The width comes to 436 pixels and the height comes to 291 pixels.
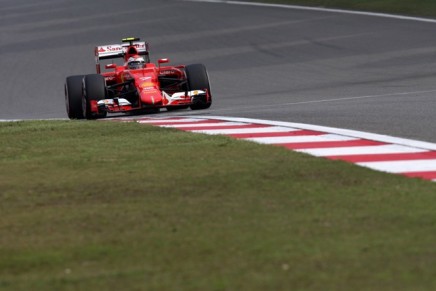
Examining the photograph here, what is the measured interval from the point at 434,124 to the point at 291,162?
3.45m

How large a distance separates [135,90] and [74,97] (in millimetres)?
864

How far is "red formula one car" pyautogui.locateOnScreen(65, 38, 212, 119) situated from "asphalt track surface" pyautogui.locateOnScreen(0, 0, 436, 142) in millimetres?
539

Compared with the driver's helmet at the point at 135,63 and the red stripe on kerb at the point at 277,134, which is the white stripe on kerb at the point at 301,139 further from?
the driver's helmet at the point at 135,63

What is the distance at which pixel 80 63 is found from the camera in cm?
2870

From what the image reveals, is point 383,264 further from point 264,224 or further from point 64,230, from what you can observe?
point 64,230

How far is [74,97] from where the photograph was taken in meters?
17.3

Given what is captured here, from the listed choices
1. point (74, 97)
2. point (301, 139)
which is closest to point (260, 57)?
point (74, 97)

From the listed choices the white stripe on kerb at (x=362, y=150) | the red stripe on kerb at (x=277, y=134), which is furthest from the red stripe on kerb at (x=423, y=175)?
the red stripe on kerb at (x=277, y=134)

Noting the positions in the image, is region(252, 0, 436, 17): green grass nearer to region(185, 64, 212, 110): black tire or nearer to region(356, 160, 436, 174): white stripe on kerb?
region(185, 64, 212, 110): black tire

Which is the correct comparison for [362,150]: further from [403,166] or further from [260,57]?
[260,57]

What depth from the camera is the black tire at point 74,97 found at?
56.9 feet

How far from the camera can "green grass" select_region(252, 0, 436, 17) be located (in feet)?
111

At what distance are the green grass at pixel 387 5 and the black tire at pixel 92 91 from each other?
58.2ft

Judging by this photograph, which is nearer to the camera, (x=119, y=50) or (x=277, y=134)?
(x=277, y=134)
